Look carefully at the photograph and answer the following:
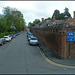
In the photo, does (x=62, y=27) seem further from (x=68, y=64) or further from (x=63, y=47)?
(x=68, y=64)

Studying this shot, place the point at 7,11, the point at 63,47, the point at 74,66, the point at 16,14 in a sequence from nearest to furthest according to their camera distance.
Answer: the point at 74,66 → the point at 63,47 → the point at 7,11 → the point at 16,14

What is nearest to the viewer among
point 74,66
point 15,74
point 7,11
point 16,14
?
point 15,74

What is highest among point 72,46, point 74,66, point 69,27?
point 69,27

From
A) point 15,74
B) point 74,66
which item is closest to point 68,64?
point 74,66

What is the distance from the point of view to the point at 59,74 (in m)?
6.59

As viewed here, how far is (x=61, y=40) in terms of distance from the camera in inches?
393

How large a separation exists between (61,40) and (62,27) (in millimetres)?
1328

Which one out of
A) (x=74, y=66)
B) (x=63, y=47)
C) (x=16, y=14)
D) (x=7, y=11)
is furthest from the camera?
(x=16, y=14)

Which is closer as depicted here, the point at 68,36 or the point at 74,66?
the point at 74,66

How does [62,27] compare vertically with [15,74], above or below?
above

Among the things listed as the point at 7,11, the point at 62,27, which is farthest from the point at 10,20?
the point at 62,27

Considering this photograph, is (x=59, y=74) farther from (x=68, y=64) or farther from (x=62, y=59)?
(x=62, y=59)

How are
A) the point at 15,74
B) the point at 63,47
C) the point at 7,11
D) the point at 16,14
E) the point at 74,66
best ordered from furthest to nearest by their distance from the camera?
the point at 16,14 < the point at 7,11 < the point at 63,47 < the point at 74,66 < the point at 15,74

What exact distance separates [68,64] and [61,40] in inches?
98.8
